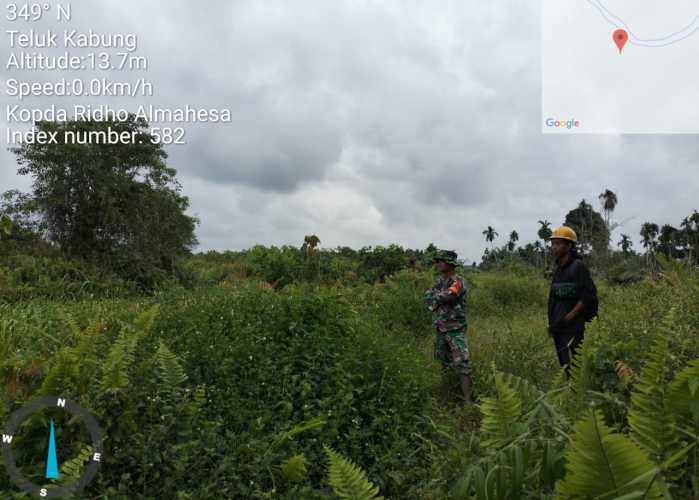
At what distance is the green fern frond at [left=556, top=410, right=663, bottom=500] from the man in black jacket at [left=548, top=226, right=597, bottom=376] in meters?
3.93

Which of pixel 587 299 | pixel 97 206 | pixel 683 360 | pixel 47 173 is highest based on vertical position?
pixel 47 173

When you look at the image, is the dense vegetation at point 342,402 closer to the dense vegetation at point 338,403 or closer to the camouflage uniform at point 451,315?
the dense vegetation at point 338,403

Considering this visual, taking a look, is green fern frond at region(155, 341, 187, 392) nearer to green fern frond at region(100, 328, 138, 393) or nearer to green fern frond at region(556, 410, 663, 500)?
green fern frond at region(100, 328, 138, 393)

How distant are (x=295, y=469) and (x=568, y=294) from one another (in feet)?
10.8

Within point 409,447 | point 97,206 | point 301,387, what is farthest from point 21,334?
point 97,206

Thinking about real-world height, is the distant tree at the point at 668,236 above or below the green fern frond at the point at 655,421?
above

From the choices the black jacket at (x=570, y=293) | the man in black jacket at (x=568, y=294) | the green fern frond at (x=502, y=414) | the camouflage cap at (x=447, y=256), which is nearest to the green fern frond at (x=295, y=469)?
the green fern frond at (x=502, y=414)

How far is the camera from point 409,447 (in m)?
3.99

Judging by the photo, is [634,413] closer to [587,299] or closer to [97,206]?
[587,299]

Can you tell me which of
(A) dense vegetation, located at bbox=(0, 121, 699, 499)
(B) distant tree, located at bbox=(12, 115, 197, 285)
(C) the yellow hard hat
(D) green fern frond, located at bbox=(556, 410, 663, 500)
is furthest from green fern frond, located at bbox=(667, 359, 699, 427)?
(B) distant tree, located at bbox=(12, 115, 197, 285)

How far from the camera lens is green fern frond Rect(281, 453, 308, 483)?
3.27 metres

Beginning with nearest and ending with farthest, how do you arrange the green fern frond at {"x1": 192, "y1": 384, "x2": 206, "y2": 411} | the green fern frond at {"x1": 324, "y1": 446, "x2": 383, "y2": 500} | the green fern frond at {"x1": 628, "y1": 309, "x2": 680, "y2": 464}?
the green fern frond at {"x1": 628, "y1": 309, "x2": 680, "y2": 464}, the green fern frond at {"x1": 324, "y1": 446, "x2": 383, "y2": 500}, the green fern frond at {"x1": 192, "y1": 384, "x2": 206, "y2": 411}

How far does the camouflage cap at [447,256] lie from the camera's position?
5363 mm

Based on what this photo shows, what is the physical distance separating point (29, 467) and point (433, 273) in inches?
473
